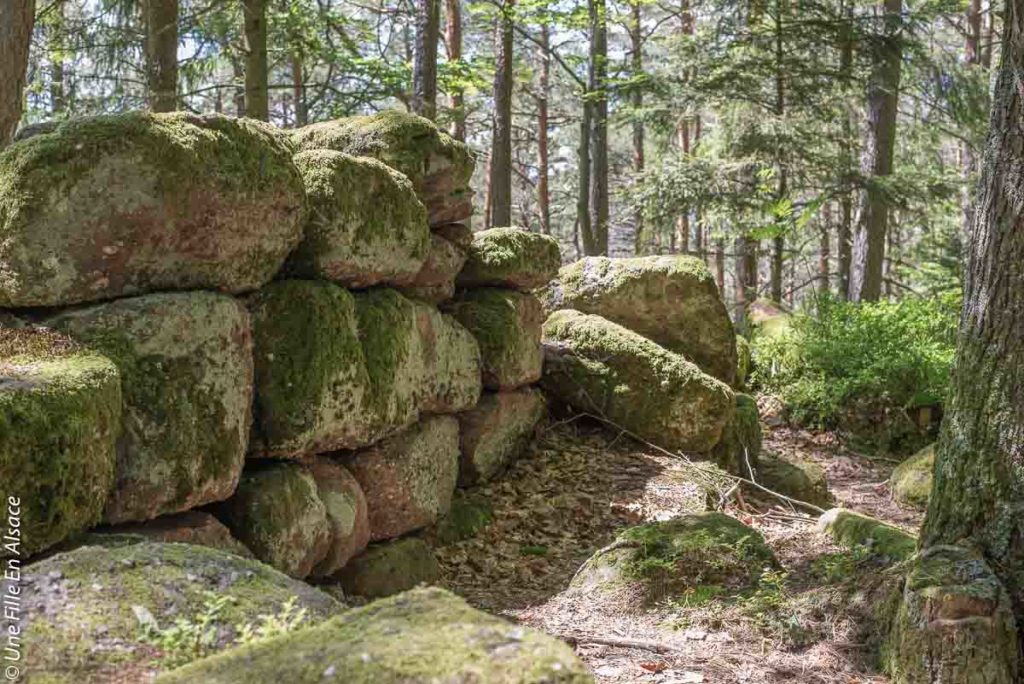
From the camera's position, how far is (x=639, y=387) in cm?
878

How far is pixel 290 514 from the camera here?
5.07 meters

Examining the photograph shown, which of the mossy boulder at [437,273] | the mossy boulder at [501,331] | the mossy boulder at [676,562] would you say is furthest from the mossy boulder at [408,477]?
the mossy boulder at [676,562]

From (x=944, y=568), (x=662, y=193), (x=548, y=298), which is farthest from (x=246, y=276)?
(x=662, y=193)

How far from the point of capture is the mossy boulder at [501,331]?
771cm

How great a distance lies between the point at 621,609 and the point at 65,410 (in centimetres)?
327

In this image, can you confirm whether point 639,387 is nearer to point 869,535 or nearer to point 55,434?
point 869,535

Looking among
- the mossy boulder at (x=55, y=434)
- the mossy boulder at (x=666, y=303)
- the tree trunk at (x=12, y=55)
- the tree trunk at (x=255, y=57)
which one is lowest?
the mossy boulder at (x=55, y=434)

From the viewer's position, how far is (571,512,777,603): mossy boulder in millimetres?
5414

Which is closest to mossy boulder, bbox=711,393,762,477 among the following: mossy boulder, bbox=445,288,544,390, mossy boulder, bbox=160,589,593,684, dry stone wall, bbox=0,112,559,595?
mossy boulder, bbox=445,288,544,390

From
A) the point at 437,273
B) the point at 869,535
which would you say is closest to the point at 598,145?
the point at 437,273

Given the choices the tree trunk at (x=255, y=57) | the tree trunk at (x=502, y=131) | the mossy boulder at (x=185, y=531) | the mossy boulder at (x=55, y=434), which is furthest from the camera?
the tree trunk at (x=502, y=131)

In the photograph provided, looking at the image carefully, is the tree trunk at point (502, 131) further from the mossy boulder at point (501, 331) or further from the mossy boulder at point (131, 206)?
the mossy boulder at point (131, 206)

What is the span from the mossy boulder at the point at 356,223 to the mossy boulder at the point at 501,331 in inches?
53.2

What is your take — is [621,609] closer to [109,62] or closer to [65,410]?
[65,410]
